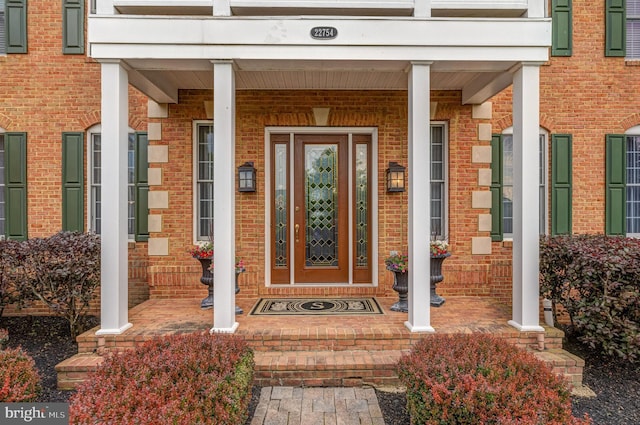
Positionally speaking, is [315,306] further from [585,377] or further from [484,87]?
[484,87]

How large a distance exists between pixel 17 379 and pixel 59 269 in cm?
170

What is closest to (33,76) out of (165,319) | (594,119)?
(165,319)

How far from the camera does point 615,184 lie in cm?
593

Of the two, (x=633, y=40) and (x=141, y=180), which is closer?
(x=141, y=180)

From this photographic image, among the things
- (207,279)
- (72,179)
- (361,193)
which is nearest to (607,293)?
(361,193)

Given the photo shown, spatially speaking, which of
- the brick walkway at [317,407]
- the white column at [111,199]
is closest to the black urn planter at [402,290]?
the brick walkway at [317,407]

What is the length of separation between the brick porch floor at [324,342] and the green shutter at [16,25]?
14.8 feet

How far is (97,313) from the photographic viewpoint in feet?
19.6

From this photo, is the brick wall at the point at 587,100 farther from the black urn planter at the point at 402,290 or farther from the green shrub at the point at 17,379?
the green shrub at the point at 17,379

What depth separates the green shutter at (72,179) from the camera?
586cm

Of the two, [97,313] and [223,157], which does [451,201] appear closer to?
[223,157]

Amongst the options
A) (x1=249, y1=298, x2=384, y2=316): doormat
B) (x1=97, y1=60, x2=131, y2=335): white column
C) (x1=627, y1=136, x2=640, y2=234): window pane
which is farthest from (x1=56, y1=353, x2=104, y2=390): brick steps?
(x1=627, y1=136, x2=640, y2=234): window pane

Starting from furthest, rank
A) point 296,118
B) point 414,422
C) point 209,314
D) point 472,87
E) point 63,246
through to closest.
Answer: point 296,118 → point 472,87 → point 209,314 → point 63,246 → point 414,422

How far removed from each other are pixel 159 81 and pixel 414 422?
4868mm
